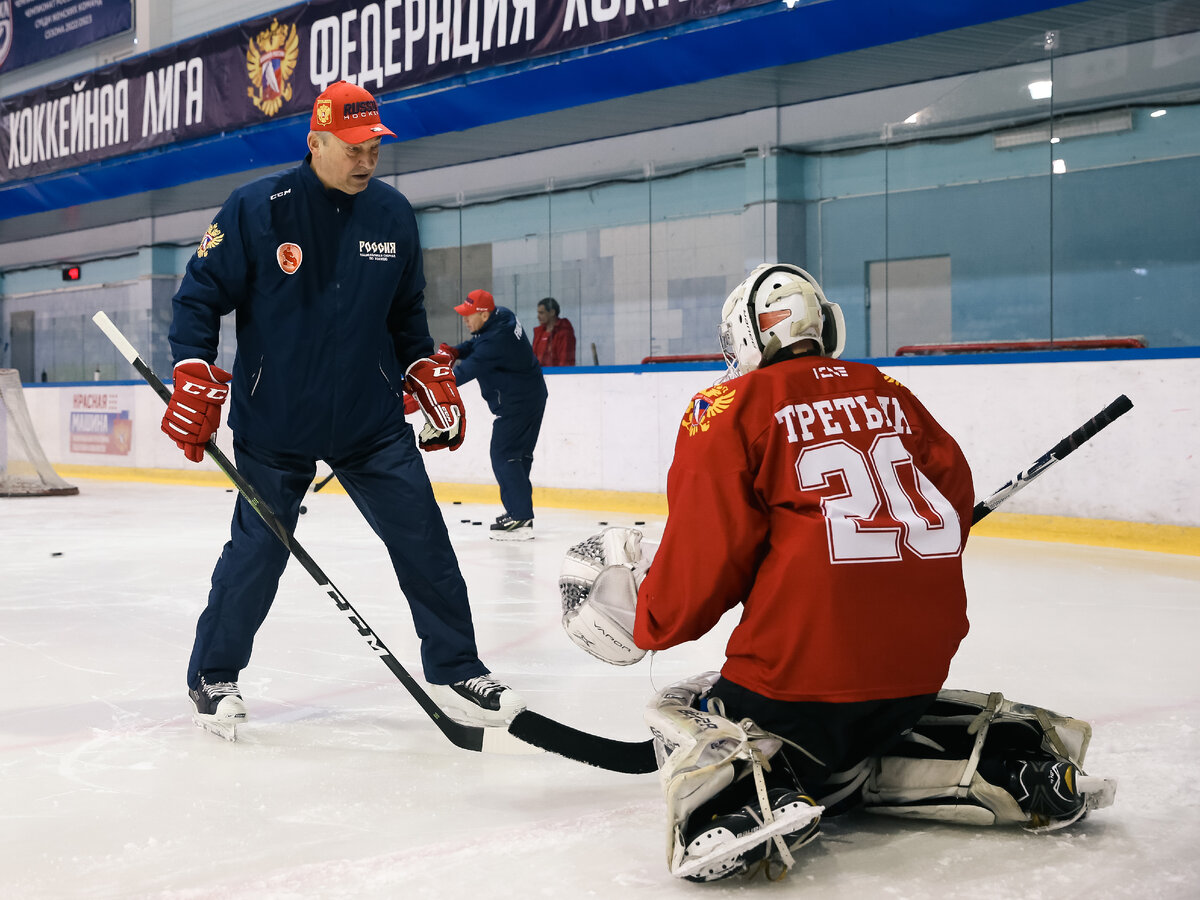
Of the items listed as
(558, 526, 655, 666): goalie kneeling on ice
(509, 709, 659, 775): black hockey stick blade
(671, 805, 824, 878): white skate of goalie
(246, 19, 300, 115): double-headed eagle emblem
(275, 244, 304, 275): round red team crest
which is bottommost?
(509, 709, 659, 775): black hockey stick blade

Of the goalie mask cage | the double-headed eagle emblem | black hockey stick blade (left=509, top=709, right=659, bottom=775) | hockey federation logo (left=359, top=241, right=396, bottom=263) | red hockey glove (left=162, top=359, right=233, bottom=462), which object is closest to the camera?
black hockey stick blade (left=509, top=709, right=659, bottom=775)

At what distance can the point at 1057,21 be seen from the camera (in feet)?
23.9

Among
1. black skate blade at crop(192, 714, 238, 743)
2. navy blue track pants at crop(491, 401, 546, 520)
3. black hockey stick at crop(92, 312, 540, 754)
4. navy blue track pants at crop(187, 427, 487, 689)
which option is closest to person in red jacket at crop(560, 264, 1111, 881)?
black hockey stick at crop(92, 312, 540, 754)

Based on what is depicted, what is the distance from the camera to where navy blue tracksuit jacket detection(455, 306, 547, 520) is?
6445mm

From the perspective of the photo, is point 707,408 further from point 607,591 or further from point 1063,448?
point 1063,448

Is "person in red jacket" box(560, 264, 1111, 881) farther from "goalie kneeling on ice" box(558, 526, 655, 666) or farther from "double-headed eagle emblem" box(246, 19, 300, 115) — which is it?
"double-headed eagle emblem" box(246, 19, 300, 115)

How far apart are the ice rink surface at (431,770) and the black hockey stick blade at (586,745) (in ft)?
0.09

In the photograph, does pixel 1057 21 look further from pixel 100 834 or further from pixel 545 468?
pixel 100 834

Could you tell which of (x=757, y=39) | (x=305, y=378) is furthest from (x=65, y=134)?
(x=305, y=378)

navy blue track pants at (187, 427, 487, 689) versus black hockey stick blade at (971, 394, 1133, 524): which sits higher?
black hockey stick blade at (971, 394, 1133, 524)

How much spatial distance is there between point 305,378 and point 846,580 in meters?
1.25

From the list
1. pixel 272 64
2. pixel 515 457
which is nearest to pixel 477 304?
pixel 515 457

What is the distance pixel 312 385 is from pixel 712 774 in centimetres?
123

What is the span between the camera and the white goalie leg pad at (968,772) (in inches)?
74.0
